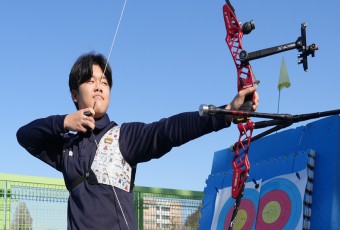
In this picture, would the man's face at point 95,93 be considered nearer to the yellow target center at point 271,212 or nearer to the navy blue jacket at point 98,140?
the navy blue jacket at point 98,140

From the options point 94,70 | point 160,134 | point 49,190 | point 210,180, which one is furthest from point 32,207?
point 160,134

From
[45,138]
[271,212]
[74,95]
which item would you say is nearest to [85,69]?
[74,95]

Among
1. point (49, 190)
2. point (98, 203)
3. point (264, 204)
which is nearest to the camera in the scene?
point (98, 203)

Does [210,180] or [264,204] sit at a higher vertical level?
[210,180]

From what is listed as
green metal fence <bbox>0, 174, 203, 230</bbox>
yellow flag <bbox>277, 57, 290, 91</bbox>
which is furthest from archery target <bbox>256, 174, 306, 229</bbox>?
green metal fence <bbox>0, 174, 203, 230</bbox>

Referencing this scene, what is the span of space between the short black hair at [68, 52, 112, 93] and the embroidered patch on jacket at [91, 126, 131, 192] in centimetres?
24

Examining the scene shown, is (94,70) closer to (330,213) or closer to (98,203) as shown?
(98,203)

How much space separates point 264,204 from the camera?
372 centimetres

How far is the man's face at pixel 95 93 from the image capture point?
145 centimetres

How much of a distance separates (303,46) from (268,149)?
2532mm

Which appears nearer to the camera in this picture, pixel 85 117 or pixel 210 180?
pixel 85 117

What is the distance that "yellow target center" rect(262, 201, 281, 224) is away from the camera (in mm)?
3586

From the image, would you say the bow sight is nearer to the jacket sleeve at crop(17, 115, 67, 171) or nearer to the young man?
the young man

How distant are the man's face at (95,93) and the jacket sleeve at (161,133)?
3.5 inches
